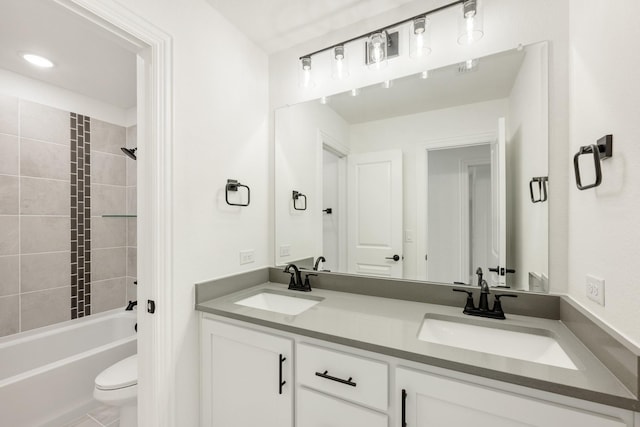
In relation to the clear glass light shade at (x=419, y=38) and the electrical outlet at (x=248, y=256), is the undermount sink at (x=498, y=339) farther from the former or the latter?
the clear glass light shade at (x=419, y=38)

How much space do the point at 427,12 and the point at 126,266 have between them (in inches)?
134

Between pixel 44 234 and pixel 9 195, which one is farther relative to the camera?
pixel 44 234

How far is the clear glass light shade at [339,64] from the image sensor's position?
60.8 inches

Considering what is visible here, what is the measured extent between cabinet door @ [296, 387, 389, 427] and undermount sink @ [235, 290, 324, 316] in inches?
19.5

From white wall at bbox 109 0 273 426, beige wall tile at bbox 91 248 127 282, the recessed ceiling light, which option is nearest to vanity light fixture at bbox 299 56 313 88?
white wall at bbox 109 0 273 426

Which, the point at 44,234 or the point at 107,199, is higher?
the point at 107,199

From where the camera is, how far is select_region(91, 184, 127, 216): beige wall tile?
A: 8.61 feet

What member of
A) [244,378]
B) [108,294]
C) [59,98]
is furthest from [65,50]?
[244,378]

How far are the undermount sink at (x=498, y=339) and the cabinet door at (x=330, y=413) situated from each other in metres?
0.34

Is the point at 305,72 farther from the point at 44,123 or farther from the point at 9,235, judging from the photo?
the point at 9,235

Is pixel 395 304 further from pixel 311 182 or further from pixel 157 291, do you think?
pixel 157 291

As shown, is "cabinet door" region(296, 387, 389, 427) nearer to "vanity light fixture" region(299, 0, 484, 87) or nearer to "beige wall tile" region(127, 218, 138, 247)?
"vanity light fixture" region(299, 0, 484, 87)

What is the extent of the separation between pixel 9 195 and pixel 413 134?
3031 mm

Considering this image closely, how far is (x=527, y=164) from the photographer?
4.01 feet
